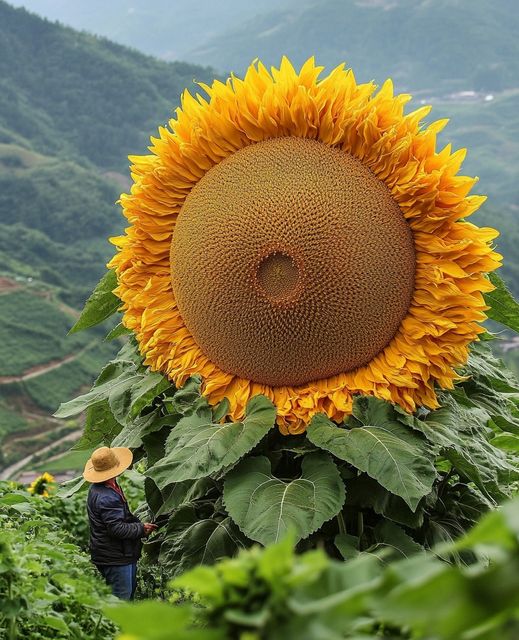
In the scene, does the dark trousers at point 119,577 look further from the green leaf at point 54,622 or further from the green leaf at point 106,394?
the green leaf at point 54,622

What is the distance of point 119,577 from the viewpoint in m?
4.55

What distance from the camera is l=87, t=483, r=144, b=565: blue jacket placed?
14.5 ft

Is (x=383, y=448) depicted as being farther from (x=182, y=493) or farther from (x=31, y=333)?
(x=31, y=333)

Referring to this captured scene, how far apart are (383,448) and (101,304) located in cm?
168

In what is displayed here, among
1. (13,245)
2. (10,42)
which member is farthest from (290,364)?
(10,42)

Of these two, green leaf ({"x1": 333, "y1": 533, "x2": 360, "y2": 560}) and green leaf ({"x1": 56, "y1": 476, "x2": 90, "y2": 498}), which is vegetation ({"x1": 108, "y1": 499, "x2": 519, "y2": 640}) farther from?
green leaf ({"x1": 56, "y1": 476, "x2": 90, "y2": 498})

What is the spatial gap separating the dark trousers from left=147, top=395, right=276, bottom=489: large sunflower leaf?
4.11ft

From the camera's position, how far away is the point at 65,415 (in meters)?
4.18

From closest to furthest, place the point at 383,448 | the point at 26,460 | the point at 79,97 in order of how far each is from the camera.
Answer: the point at 383,448 → the point at 26,460 → the point at 79,97

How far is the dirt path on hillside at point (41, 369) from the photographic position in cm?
5197

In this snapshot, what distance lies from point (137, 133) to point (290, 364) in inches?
4636

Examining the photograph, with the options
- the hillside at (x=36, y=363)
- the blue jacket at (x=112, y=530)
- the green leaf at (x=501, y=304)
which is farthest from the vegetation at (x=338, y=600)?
the hillside at (x=36, y=363)

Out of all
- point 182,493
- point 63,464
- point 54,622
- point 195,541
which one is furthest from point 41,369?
point 54,622

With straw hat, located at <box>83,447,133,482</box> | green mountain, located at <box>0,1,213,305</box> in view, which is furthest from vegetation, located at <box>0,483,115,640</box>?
green mountain, located at <box>0,1,213,305</box>
